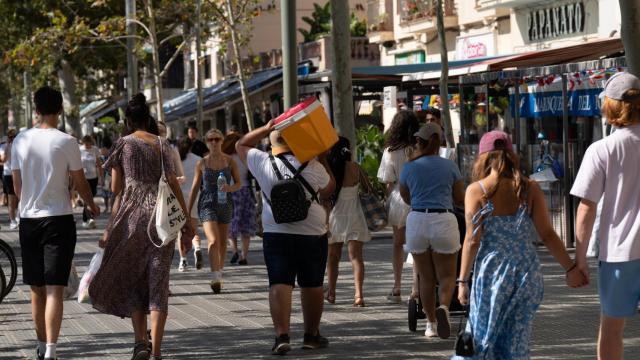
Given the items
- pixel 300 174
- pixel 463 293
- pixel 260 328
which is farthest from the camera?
pixel 260 328

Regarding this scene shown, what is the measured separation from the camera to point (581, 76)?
17016 millimetres

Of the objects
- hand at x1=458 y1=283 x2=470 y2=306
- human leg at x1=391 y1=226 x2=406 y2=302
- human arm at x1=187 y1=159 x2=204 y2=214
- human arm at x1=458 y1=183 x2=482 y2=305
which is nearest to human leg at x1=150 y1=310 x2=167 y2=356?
hand at x1=458 y1=283 x2=470 y2=306

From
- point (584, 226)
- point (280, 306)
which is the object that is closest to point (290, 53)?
point (280, 306)

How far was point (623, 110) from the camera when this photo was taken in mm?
6773

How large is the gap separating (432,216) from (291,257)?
44.2 inches

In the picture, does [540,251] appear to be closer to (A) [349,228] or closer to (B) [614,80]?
(A) [349,228]

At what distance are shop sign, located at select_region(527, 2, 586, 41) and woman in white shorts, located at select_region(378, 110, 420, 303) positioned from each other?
19884 millimetres

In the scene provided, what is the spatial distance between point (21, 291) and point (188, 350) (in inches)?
191

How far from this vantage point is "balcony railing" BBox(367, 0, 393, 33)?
43.9 m

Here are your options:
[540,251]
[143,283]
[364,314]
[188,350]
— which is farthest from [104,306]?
[540,251]

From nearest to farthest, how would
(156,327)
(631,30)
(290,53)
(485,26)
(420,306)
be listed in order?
1. (156,327)
2. (631,30)
3. (420,306)
4. (290,53)
5. (485,26)

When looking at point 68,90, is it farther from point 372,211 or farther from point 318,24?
point 372,211

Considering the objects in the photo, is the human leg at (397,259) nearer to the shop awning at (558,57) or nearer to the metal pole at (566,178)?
the metal pole at (566,178)

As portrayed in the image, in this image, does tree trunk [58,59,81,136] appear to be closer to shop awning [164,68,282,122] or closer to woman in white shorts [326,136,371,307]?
shop awning [164,68,282,122]
